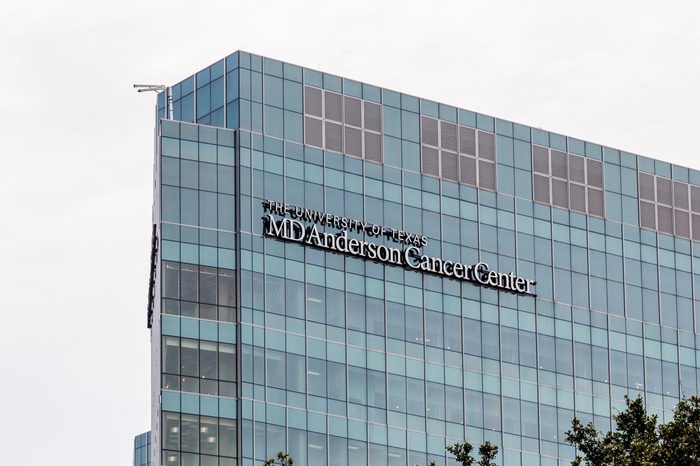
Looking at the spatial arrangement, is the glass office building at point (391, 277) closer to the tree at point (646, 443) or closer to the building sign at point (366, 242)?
the building sign at point (366, 242)

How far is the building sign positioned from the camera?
125062 millimetres

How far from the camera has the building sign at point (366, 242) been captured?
125 m

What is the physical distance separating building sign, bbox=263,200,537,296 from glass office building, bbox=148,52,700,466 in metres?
0.14

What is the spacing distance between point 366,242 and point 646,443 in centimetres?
4791

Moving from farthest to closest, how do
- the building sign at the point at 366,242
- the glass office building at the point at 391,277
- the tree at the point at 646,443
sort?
the building sign at the point at 366,242 < the glass office building at the point at 391,277 < the tree at the point at 646,443

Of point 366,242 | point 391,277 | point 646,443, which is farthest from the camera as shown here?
point 391,277

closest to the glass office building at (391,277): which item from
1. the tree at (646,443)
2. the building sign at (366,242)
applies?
the building sign at (366,242)

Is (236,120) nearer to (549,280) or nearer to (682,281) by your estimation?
(549,280)

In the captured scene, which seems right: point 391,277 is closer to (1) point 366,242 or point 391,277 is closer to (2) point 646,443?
(1) point 366,242

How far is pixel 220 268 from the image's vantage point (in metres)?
122

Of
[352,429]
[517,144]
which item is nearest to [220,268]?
[352,429]

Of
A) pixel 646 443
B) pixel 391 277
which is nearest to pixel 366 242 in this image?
pixel 391 277

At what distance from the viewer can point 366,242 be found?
128625mm

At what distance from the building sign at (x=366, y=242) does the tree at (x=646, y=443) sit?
37.3 meters
